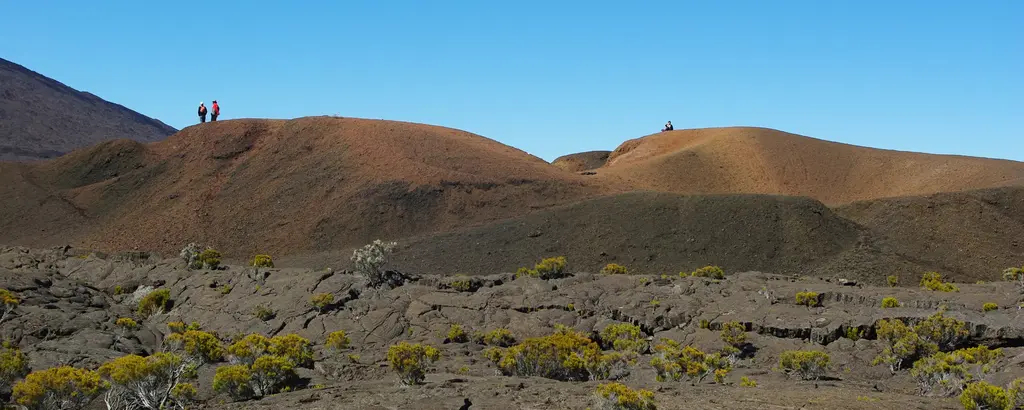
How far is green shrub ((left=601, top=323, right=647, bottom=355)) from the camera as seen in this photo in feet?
74.2

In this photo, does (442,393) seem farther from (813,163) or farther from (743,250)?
(813,163)

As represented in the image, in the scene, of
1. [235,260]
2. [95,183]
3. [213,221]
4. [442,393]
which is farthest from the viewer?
[95,183]

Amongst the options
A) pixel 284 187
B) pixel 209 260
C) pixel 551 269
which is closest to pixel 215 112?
pixel 284 187

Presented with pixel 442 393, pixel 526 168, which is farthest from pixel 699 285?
pixel 526 168

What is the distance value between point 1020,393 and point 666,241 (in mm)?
27116

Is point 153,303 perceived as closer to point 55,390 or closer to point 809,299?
point 55,390

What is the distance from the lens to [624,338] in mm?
23406

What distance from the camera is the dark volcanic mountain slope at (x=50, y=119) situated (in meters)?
96.6

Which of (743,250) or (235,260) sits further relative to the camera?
(235,260)

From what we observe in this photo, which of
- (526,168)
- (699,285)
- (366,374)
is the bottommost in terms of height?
(366,374)

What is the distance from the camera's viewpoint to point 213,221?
51.3 meters

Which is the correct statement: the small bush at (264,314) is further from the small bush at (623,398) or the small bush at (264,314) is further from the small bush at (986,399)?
the small bush at (986,399)

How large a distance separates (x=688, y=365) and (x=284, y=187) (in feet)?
136

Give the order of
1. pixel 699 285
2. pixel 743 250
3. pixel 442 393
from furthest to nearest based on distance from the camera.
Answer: pixel 743 250 < pixel 699 285 < pixel 442 393
